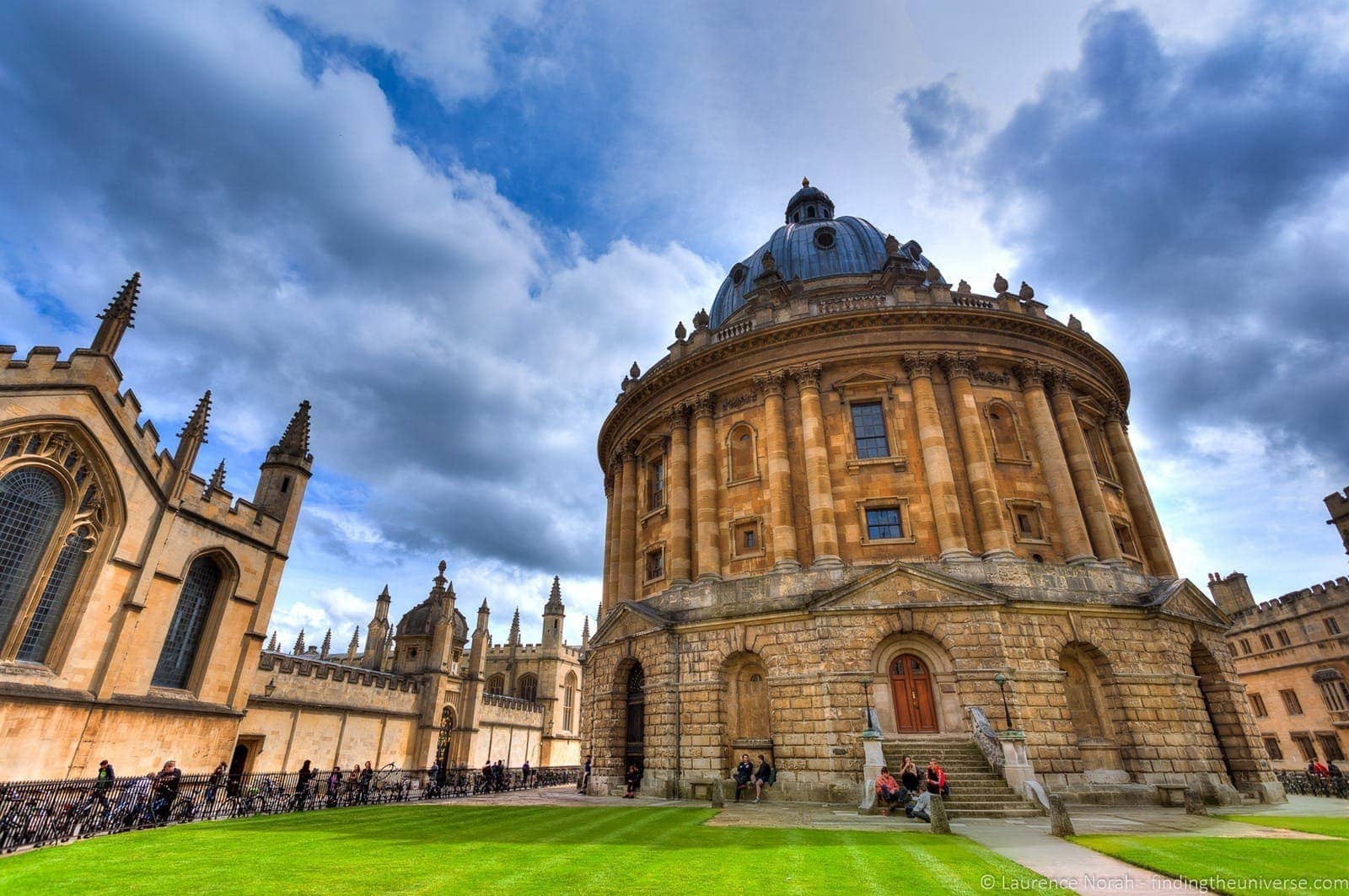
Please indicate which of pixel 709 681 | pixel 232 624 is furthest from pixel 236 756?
pixel 709 681

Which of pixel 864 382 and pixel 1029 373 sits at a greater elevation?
pixel 1029 373

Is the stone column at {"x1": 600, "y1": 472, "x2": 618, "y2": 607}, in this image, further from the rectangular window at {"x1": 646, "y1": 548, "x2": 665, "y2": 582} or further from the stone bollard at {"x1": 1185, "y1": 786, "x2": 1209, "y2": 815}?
the stone bollard at {"x1": 1185, "y1": 786, "x2": 1209, "y2": 815}

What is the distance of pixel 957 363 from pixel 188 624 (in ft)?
105

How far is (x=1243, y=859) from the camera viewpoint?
9.64 m

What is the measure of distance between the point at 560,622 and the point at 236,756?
37.3 meters

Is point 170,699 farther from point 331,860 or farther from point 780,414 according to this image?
point 780,414

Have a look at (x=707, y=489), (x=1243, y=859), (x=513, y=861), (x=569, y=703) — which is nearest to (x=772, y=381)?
(x=707, y=489)

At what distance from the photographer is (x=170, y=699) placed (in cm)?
2156

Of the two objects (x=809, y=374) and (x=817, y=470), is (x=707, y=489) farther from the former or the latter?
(x=809, y=374)

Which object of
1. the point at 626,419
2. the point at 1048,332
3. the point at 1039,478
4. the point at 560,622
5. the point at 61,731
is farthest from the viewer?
the point at 560,622

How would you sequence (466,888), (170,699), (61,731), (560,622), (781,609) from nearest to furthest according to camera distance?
(466,888)
(61,731)
(170,699)
(781,609)
(560,622)

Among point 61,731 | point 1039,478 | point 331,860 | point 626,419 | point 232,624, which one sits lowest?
point 331,860

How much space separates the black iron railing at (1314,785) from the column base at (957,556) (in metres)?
15.9

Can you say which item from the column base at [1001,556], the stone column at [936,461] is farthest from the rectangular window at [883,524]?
the column base at [1001,556]
